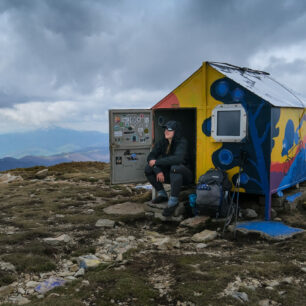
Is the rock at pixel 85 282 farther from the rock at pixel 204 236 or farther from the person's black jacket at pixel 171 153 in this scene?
the person's black jacket at pixel 171 153

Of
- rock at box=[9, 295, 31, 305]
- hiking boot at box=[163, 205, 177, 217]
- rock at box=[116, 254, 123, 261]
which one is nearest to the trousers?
hiking boot at box=[163, 205, 177, 217]

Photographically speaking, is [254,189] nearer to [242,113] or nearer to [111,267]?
[242,113]

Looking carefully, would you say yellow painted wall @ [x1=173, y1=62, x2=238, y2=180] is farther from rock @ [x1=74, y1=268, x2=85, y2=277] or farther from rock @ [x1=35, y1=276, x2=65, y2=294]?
rock @ [x1=35, y1=276, x2=65, y2=294]

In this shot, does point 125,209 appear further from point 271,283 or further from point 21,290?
point 271,283

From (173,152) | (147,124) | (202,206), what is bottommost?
(202,206)

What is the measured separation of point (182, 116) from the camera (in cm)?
1130

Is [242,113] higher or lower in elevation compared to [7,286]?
higher

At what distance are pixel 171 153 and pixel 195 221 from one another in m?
1.84

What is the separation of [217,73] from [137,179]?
357cm

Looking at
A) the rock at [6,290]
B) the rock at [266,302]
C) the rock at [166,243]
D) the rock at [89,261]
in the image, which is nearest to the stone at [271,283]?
the rock at [266,302]

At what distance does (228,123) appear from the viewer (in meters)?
8.57

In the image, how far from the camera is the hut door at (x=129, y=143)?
9.45 m

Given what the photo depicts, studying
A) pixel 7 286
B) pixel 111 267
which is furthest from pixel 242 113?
pixel 7 286

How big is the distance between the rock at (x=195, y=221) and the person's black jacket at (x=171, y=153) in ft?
4.47
